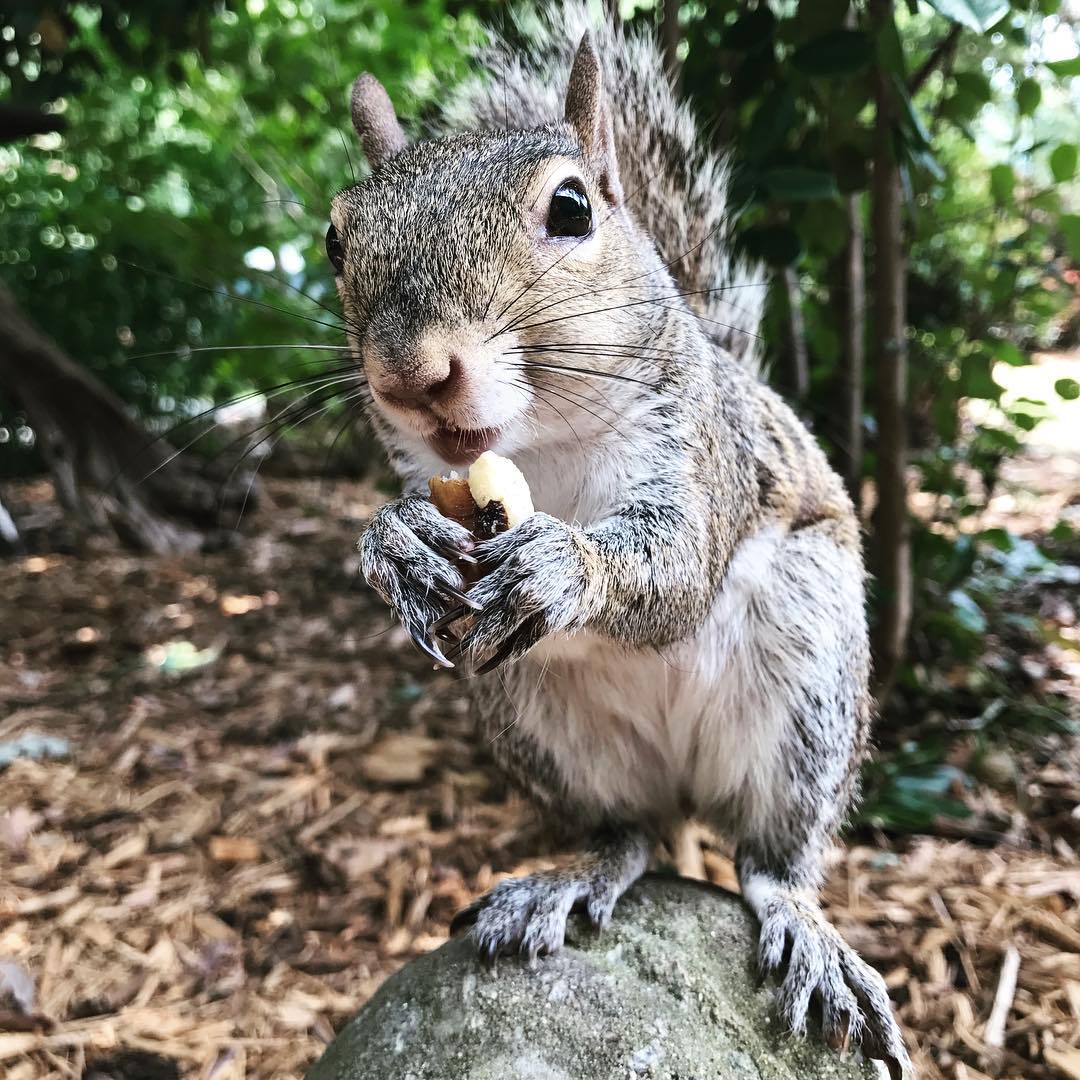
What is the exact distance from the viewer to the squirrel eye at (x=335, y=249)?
1285 mm

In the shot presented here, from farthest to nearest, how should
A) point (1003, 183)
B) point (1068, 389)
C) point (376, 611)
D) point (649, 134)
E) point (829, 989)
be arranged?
point (376, 611) < point (1003, 183) < point (1068, 389) < point (649, 134) < point (829, 989)

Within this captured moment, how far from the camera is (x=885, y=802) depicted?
2.15m

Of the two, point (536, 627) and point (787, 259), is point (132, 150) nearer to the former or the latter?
point (787, 259)

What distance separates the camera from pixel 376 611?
3.43m

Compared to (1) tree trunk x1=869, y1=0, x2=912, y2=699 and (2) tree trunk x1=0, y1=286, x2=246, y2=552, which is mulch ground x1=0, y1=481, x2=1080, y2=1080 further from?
(2) tree trunk x1=0, y1=286, x2=246, y2=552

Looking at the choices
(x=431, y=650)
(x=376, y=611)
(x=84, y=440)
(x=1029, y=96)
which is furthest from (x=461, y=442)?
(x=84, y=440)

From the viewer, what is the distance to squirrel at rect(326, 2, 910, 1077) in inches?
42.4

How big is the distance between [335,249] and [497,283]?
1.06 ft

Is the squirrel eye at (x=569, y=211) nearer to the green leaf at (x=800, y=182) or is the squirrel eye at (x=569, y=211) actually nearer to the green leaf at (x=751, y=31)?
the green leaf at (x=800, y=182)

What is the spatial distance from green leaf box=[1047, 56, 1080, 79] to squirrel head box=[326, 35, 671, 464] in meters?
0.82

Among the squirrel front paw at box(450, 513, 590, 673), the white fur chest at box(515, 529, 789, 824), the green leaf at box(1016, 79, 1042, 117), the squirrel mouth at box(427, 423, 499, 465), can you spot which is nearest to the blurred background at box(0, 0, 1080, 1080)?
the green leaf at box(1016, 79, 1042, 117)

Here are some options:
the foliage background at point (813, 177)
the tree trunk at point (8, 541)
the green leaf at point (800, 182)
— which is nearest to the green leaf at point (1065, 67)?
the foliage background at point (813, 177)

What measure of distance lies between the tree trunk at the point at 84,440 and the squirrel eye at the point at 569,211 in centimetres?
308

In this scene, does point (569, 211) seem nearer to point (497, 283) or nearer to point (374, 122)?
point (497, 283)
